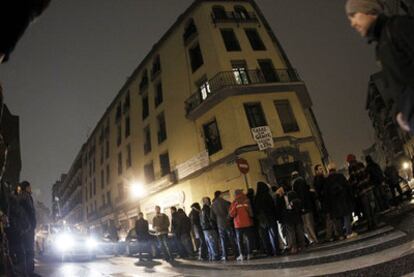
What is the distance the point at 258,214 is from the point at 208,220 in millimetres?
2166

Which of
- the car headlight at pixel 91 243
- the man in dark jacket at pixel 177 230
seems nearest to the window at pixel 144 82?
the car headlight at pixel 91 243

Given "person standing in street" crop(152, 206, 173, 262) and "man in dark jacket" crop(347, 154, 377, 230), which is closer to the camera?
"man in dark jacket" crop(347, 154, 377, 230)

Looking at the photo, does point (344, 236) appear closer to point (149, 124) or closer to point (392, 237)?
point (392, 237)

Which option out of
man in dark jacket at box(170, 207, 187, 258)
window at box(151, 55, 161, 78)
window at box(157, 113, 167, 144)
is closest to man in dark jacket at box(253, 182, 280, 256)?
man in dark jacket at box(170, 207, 187, 258)

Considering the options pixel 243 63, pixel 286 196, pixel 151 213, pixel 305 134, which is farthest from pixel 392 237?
pixel 151 213

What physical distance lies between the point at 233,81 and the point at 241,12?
7.53 metres

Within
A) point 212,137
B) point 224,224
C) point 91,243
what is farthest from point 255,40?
point 91,243

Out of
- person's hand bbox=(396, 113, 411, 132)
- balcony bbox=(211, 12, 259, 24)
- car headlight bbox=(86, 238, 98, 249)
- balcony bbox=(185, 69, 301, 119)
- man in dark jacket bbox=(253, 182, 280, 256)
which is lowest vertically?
man in dark jacket bbox=(253, 182, 280, 256)

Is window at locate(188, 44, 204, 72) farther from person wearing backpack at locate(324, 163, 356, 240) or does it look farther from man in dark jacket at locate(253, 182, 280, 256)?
person wearing backpack at locate(324, 163, 356, 240)

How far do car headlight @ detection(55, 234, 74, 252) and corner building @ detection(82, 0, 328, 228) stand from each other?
7676 millimetres

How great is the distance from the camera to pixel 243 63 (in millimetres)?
19891

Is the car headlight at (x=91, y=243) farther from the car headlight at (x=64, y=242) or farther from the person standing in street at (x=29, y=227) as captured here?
the person standing in street at (x=29, y=227)

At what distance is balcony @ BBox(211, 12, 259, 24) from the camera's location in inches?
836

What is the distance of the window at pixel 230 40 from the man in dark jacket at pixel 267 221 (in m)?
13.8
